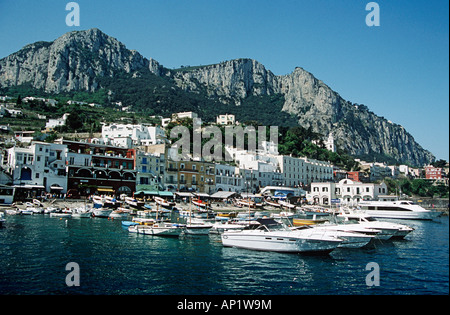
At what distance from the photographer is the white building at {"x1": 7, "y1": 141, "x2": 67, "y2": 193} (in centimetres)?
6100

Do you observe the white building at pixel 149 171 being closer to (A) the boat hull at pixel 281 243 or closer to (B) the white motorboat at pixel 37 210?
(B) the white motorboat at pixel 37 210

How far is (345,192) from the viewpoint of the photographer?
304 ft

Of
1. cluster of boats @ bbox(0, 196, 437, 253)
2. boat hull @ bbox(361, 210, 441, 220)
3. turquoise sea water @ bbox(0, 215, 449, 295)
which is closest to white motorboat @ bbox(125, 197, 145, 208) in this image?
cluster of boats @ bbox(0, 196, 437, 253)

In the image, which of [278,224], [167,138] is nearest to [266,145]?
[167,138]

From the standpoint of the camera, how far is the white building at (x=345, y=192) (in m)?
88.0

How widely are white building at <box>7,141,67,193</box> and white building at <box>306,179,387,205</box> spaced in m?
61.3

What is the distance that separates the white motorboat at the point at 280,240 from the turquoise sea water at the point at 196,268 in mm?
665

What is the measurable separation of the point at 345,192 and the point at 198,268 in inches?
3093

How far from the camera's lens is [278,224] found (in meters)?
29.3

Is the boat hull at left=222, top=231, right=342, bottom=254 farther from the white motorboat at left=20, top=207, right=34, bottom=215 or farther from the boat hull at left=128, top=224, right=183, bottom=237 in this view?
the white motorboat at left=20, top=207, right=34, bottom=215

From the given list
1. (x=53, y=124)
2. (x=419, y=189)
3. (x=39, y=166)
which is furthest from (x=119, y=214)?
(x=419, y=189)
